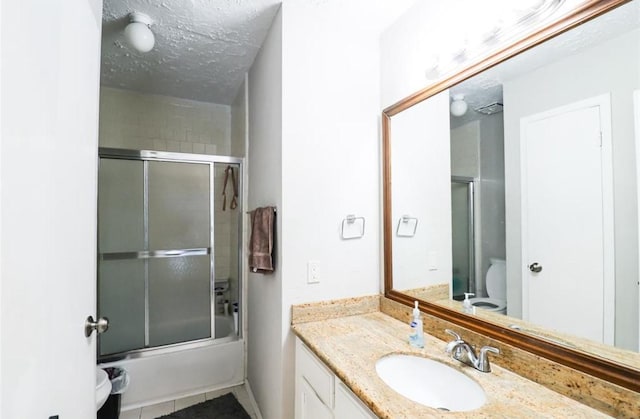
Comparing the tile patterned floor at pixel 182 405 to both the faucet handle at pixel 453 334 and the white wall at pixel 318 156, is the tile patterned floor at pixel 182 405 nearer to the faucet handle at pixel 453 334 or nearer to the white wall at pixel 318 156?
the white wall at pixel 318 156

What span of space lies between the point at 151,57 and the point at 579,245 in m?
2.72

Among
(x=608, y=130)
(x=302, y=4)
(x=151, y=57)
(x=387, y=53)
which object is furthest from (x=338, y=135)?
(x=151, y=57)

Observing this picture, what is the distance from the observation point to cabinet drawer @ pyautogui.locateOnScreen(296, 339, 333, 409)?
1.16 metres

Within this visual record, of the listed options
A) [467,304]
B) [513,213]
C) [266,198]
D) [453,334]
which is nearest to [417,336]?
[453,334]

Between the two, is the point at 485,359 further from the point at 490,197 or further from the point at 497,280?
the point at 490,197

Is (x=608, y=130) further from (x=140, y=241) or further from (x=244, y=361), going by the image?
(x=140, y=241)

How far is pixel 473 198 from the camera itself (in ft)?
4.27

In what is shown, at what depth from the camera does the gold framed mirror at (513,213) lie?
845 millimetres

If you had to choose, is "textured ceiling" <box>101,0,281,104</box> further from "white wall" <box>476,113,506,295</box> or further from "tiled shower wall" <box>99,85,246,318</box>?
"white wall" <box>476,113,506,295</box>

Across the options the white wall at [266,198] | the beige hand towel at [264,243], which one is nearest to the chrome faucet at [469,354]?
the white wall at [266,198]

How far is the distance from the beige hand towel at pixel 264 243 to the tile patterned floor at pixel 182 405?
112 centimetres

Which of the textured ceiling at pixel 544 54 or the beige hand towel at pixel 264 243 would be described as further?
the beige hand towel at pixel 264 243

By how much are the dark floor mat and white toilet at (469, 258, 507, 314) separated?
173 centimetres

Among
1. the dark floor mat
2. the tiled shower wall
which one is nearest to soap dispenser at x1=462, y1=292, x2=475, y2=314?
the dark floor mat
